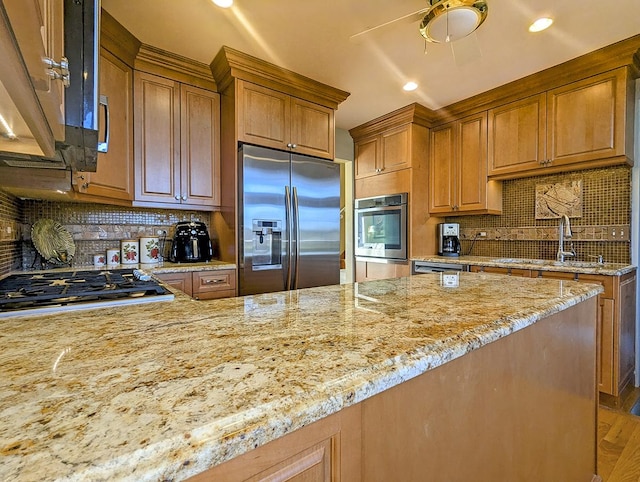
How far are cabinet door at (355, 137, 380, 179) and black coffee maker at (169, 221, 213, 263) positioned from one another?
215 cm

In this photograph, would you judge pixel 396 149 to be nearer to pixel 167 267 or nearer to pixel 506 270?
pixel 506 270

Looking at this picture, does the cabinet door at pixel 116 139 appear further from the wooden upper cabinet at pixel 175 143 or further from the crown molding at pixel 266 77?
the crown molding at pixel 266 77

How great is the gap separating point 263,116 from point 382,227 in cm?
183

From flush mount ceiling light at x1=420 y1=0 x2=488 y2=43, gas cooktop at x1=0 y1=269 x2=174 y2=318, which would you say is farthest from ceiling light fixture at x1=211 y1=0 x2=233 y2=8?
gas cooktop at x1=0 y1=269 x2=174 y2=318

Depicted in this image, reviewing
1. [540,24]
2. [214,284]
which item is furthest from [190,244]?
[540,24]

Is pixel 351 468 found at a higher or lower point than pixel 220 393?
lower

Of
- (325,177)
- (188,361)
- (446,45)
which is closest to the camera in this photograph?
(188,361)

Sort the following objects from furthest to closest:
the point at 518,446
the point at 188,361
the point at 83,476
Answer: the point at 518,446
the point at 188,361
the point at 83,476

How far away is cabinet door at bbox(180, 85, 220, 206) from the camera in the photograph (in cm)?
254

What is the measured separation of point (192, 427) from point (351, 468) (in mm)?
309

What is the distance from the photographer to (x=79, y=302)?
3.24 ft

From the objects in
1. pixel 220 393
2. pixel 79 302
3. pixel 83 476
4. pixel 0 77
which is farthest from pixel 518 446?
pixel 0 77

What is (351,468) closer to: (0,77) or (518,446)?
(518,446)

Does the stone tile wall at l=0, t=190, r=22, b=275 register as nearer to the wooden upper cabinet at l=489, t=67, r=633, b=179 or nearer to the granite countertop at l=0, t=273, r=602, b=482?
the granite countertop at l=0, t=273, r=602, b=482
